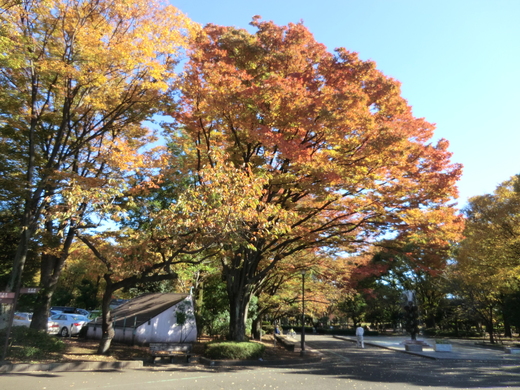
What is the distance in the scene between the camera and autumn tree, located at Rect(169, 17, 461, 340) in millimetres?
10695

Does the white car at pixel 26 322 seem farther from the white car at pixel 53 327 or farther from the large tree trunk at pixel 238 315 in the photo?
the large tree trunk at pixel 238 315

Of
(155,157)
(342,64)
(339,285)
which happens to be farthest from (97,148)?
(339,285)

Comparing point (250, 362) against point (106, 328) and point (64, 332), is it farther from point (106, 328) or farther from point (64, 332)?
point (64, 332)

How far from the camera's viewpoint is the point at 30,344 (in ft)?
37.7

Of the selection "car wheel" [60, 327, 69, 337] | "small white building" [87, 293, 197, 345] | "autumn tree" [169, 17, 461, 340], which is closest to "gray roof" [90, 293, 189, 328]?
"small white building" [87, 293, 197, 345]

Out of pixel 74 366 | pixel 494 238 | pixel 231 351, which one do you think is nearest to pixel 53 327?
pixel 74 366

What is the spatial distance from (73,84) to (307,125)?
8.66 m

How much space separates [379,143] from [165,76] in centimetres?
805

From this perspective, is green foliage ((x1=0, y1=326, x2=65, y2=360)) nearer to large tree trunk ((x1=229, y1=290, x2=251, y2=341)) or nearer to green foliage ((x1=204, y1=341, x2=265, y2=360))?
green foliage ((x1=204, y1=341, x2=265, y2=360))

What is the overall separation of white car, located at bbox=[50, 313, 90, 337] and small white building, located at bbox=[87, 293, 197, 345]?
64.0 inches

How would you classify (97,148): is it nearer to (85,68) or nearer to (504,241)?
(85,68)

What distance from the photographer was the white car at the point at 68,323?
20.3 m

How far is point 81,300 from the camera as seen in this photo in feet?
132

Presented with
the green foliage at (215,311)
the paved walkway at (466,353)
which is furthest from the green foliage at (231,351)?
the paved walkway at (466,353)
